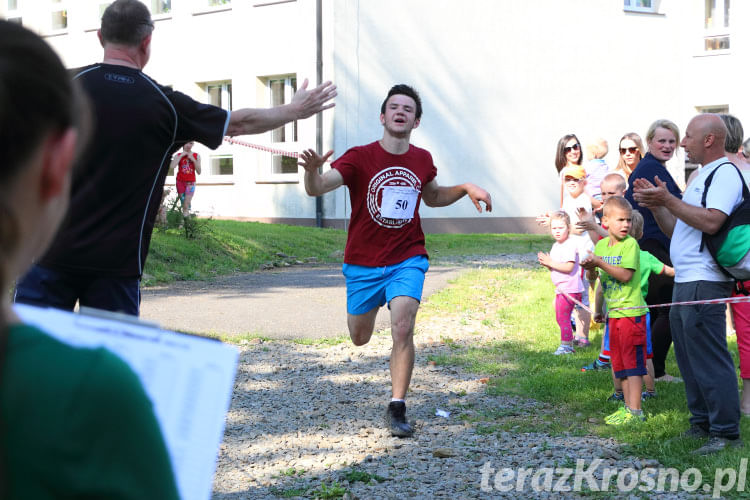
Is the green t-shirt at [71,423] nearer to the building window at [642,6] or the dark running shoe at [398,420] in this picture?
the dark running shoe at [398,420]

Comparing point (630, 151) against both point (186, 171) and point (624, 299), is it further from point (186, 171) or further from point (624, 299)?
point (186, 171)

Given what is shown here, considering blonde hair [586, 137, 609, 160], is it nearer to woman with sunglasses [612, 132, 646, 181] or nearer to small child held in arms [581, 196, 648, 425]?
woman with sunglasses [612, 132, 646, 181]

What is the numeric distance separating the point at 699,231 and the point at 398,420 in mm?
2254

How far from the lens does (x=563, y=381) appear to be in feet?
22.2

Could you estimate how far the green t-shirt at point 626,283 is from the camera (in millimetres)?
5875

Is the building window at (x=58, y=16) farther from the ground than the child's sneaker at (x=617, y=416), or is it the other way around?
the building window at (x=58, y=16)

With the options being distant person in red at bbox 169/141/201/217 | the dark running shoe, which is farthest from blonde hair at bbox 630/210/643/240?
distant person in red at bbox 169/141/201/217

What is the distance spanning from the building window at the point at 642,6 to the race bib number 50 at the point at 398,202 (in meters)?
22.6

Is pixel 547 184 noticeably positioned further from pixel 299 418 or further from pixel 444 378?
pixel 299 418

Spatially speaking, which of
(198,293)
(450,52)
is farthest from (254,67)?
(198,293)

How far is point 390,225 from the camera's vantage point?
5996 mm

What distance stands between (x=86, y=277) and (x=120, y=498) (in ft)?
9.81

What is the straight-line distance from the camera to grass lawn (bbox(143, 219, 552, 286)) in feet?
43.0

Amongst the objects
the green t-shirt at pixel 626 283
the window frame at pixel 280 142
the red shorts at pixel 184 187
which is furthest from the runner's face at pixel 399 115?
the window frame at pixel 280 142
